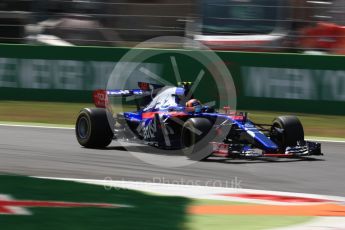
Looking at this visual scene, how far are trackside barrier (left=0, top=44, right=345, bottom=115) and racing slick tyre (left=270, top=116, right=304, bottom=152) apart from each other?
5.18 metres

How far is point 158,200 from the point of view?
7.57m

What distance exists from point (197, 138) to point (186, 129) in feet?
0.67

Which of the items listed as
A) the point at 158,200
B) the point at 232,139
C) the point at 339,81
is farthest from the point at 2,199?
the point at 339,81

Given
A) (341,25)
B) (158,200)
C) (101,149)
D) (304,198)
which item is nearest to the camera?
(158,200)

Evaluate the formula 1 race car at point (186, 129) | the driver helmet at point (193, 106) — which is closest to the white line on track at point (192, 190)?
the formula 1 race car at point (186, 129)

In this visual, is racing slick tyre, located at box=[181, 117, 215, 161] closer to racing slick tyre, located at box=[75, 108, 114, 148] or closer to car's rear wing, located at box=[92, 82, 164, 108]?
racing slick tyre, located at box=[75, 108, 114, 148]

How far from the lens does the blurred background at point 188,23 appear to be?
1744 cm

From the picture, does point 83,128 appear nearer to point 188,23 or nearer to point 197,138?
point 197,138

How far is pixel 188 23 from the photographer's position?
60.4 ft

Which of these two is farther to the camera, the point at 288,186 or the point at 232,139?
the point at 232,139

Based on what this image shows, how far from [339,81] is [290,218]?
31.2ft

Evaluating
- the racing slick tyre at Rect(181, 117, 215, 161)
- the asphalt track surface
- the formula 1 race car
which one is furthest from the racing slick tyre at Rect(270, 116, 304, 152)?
the racing slick tyre at Rect(181, 117, 215, 161)

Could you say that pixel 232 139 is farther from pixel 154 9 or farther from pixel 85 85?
pixel 154 9

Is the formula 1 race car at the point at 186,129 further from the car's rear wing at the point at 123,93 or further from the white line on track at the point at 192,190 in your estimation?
the white line on track at the point at 192,190
